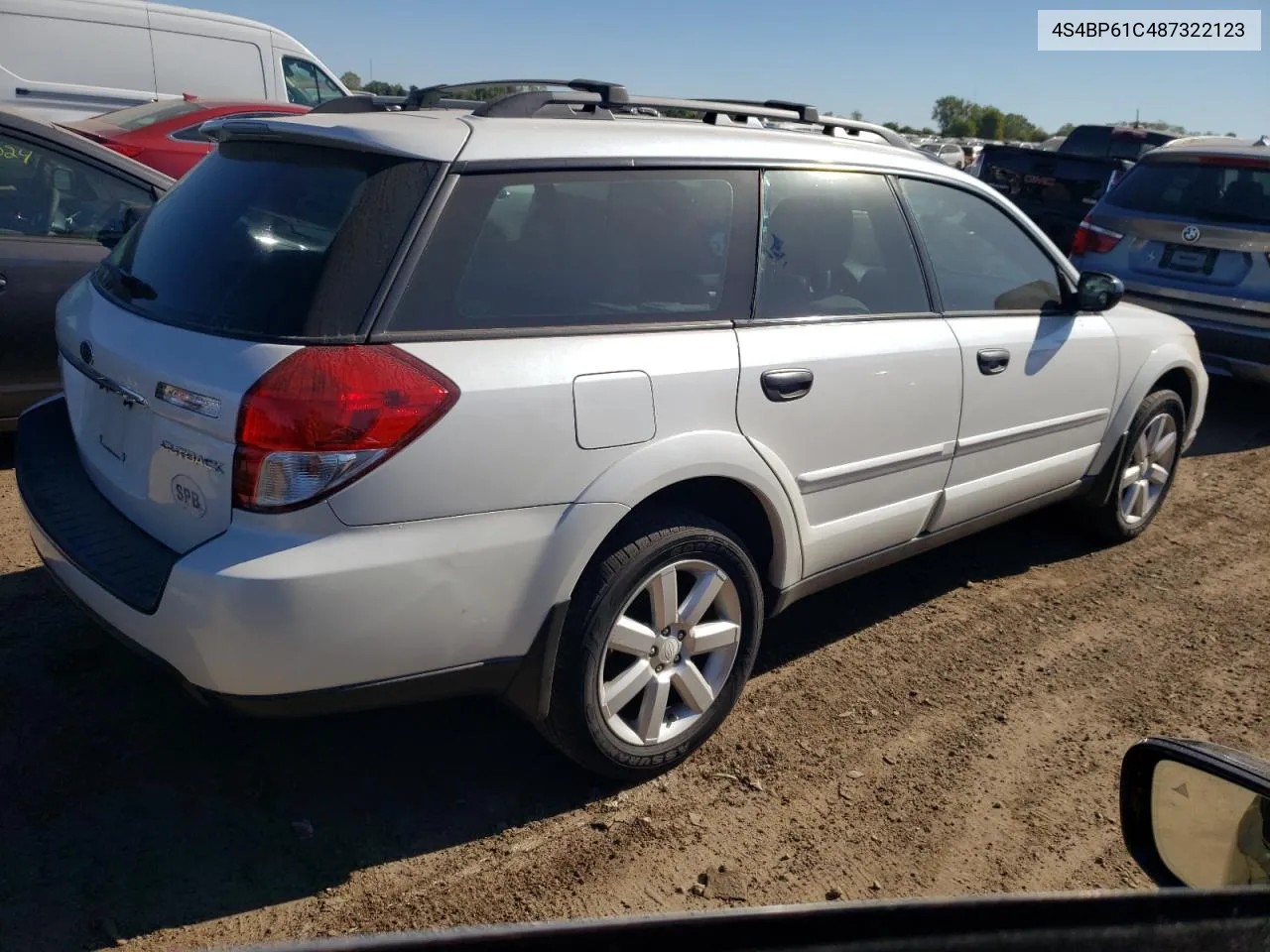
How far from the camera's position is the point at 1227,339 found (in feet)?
23.1

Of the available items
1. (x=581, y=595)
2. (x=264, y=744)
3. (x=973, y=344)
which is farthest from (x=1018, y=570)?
(x=264, y=744)

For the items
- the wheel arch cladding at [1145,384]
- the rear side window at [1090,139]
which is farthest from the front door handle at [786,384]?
the rear side window at [1090,139]

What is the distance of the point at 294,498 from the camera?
2402 mm

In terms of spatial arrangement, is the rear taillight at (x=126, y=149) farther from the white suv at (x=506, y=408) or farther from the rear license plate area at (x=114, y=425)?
the rear license plate area at (x=114, y=425)

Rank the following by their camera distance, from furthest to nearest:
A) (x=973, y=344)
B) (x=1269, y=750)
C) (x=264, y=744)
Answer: (x=973, y=344) → (x=1269, y=750) → (x=264, y=744)

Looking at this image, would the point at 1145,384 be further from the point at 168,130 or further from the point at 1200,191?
the point at 168,130

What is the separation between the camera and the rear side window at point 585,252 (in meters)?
2.66

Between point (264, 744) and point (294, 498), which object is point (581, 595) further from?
point (264, 744)

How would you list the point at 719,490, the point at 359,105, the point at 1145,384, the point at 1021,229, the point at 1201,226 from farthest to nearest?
the point at 1201,226
the point at 1145,384
the point at 1021,229
the point at 359,105
the point at 719,490

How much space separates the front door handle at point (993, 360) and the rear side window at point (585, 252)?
1.15 meters

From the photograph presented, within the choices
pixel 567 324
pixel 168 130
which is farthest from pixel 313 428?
pixel 168 130

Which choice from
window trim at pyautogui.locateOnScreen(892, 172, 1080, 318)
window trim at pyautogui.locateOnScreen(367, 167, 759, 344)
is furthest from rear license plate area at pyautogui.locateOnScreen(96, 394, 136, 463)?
window trim at pyautogui.locateOnScreen(892, 172, 1080, 318)

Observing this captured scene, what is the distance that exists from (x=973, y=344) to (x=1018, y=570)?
1445 mm

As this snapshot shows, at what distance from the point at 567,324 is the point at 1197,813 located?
176cm
